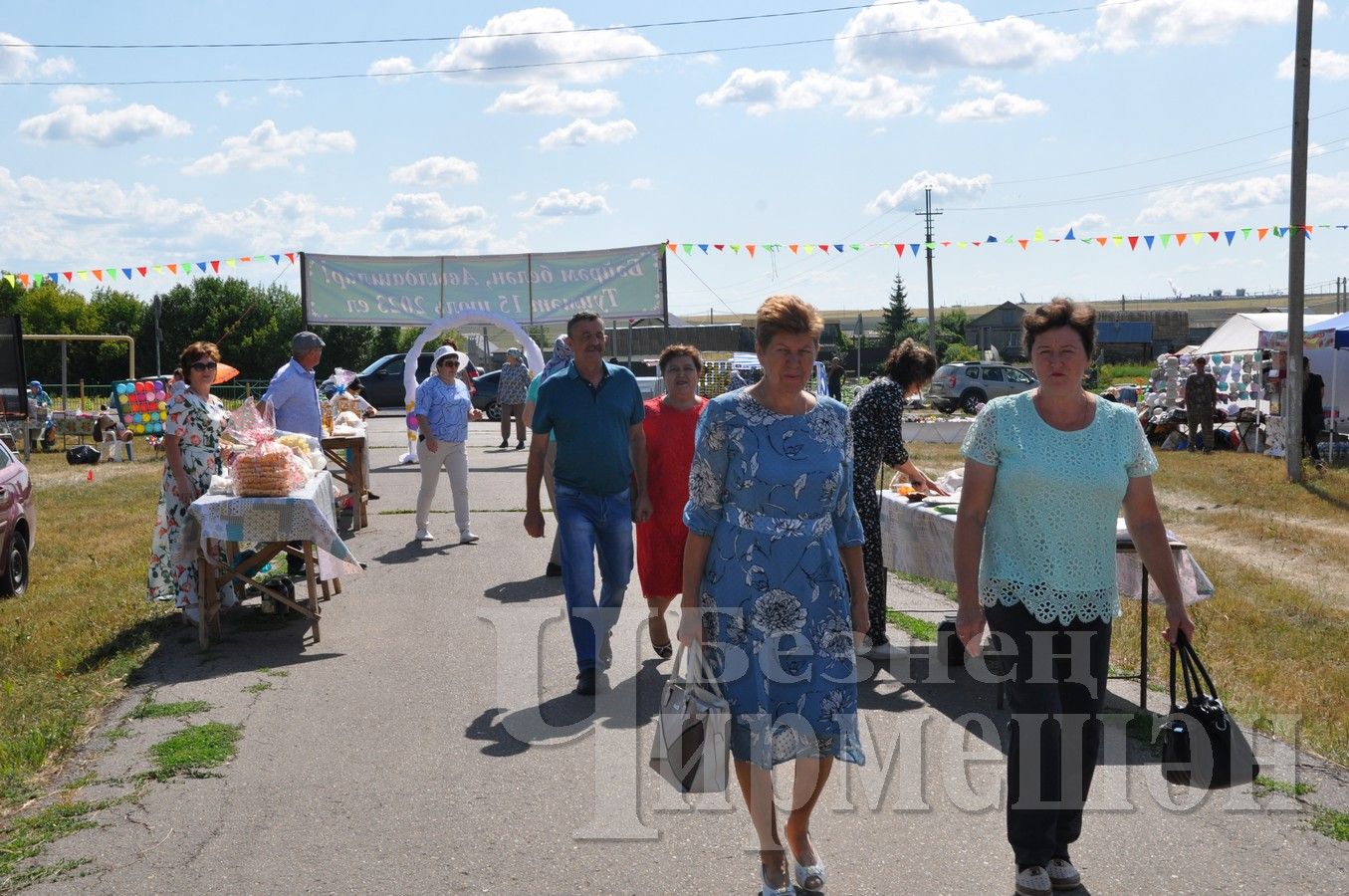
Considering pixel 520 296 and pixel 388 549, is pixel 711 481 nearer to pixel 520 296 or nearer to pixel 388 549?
pixel 388 549

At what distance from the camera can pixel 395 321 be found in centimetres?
2567

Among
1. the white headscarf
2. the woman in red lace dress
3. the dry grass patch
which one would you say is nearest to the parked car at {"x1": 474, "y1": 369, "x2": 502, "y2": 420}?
the dry grass patch

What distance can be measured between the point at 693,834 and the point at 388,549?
306 inches

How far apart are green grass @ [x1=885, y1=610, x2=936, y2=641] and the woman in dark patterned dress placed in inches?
44.7

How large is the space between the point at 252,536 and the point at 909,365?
3932 mm

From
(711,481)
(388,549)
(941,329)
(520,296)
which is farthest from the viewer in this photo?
(941,329)

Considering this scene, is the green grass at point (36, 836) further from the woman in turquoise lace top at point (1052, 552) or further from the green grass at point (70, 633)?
the woman in turquoise lace top at point (1052, 552)

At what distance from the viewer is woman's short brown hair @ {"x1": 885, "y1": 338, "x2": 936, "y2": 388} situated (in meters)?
7.09

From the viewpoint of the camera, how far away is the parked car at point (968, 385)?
4409 cm

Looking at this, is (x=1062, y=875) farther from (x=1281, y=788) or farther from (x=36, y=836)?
(x=36, y=836)

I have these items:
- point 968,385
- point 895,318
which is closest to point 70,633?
point 968,385

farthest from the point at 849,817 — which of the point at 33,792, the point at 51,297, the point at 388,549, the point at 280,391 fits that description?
the point at 51,297

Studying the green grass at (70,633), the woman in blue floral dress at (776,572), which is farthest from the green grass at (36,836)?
the woman in blue floral dress at (776,572)

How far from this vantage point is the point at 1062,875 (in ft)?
14.1
